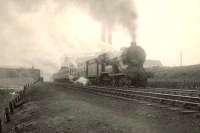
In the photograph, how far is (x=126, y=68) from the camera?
886 inches

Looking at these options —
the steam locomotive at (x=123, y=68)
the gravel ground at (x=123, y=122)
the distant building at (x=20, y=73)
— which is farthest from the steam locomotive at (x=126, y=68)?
the distant building at (x=20, y=73)

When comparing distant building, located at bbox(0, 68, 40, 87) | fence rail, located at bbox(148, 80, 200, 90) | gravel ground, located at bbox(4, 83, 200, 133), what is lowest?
gravel ground, located at bbox(4, 83, 200, 133)

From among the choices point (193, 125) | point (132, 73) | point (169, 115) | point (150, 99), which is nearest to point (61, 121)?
point (169, 115)

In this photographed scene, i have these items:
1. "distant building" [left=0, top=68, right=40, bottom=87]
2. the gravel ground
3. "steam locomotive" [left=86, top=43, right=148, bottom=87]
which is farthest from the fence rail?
"distant building" [left=0, top=68, right=40, bottom=87]

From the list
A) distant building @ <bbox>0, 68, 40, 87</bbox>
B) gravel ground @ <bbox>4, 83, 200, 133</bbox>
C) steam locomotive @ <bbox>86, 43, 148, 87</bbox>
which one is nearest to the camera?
gravel ground @ <bbox>4, 83, 200, 133</bbox>

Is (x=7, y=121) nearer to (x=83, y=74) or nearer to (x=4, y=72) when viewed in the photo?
(x=83, y=74)

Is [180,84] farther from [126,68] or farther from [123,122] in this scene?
[123,122]

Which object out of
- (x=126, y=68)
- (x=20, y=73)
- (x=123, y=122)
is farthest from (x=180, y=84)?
(x=20, y=73)

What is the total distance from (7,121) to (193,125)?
9.70m

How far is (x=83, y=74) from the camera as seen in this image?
114 ft

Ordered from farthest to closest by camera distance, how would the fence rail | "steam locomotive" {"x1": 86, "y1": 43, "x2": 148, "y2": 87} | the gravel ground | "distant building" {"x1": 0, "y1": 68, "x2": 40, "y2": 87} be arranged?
1. "distant building" {"x1": 0, "y1": 68, "x2": 40, "y2": 87}
2. the fence rail
3. "steam locomotive" {"x1": 86, "y1": 43, "x2": 148, "y2": 87}
4. the gravel ground

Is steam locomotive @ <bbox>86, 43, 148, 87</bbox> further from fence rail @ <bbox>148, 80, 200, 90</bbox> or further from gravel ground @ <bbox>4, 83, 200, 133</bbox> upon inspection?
gravel ground @ <bbox>4, 83, 200, 133</bbox>

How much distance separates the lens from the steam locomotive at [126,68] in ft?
73.3

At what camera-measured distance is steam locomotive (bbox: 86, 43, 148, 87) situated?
73.3 feet
